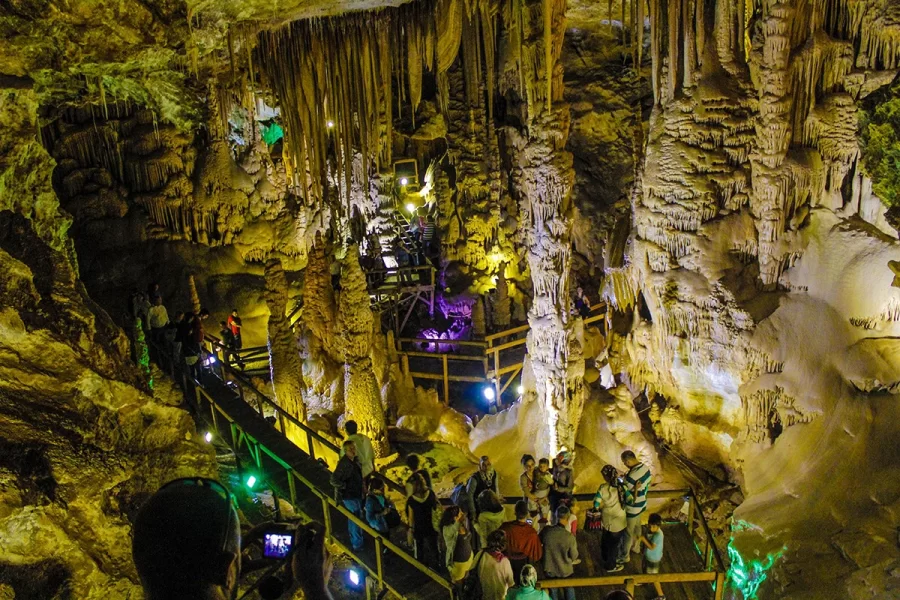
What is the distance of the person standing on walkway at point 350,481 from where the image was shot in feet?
16.7

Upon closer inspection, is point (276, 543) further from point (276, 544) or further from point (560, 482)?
A: point (560, 482)

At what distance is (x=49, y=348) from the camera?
4.29m

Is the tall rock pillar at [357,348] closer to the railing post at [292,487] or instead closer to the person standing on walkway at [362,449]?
the railing post at [292,487]

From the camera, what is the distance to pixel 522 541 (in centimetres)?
452

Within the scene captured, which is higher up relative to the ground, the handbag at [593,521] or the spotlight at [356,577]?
the handbag at [593,521]

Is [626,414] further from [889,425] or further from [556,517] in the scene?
[556,517]

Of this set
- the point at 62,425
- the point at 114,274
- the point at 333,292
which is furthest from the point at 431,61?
the point at 114,274

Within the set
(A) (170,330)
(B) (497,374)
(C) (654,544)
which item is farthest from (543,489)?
(B) (497,374)

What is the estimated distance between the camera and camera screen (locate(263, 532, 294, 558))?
3.30m

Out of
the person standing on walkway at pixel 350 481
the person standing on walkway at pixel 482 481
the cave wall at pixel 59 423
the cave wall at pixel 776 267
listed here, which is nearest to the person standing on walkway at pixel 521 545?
the person standing on walkway at pixel 482 481

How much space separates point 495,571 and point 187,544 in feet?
7.23

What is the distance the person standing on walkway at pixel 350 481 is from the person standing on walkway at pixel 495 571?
51.7 inches

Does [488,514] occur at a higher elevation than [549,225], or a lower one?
lower

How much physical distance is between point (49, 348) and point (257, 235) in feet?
39.7
